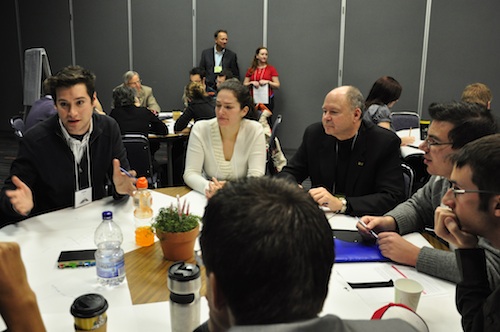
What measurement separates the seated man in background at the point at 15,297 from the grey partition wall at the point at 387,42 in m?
6.72

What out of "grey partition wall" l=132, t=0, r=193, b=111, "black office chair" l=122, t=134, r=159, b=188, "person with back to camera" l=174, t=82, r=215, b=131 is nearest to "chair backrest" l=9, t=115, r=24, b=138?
"black office chair" l=122, t=134, r=159, b=188

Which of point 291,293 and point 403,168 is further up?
point 291,293

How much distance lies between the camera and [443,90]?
22.1ft

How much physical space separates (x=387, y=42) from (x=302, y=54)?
1412 millimetres

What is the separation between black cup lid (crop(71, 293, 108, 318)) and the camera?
3.37 feet

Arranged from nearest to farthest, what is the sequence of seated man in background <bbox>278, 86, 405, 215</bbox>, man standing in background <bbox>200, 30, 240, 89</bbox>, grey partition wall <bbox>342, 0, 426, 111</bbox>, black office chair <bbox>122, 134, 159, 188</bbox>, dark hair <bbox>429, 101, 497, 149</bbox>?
dark hair <bbox>429, 101, 497, 149</bbox>
seated man in background <bbox>278, 86, 405, 215</bbox>
black office chair <bbox>122, 134, 159, 188</bbox>
grey partition wall <bbox>342, 0, 426, 111</bbox>
man standing in background <bbox>200, 30, 240, 89</bbox>

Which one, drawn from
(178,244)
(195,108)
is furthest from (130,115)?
(178,244)

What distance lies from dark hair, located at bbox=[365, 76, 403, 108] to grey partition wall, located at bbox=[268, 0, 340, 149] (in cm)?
256

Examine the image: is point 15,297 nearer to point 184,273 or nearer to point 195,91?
point 184,273

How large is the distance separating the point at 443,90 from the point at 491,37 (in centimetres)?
102

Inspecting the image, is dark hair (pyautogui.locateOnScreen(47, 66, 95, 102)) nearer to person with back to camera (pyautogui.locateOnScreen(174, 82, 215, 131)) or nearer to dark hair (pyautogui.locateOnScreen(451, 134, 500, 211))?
dark hair (pyautogui.locateOnScreen(451, 134, 500, 211))

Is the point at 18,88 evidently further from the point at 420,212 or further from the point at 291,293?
the point at 291,293

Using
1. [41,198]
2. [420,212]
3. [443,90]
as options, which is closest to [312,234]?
[420,212]

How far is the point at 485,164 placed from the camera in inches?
51.1
